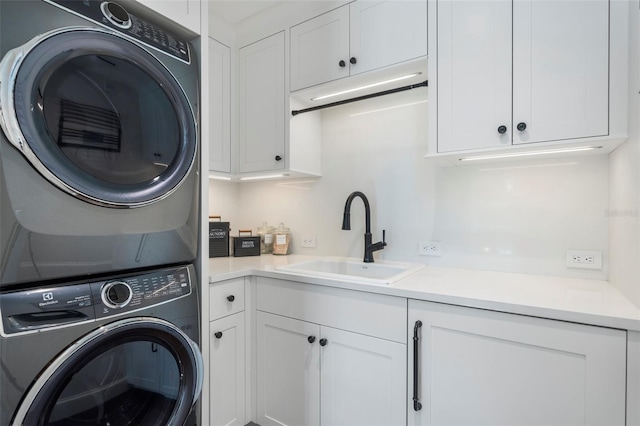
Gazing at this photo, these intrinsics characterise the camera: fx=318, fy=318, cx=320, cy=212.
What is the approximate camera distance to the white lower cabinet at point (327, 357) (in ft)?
4.45

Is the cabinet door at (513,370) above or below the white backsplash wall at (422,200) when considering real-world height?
below

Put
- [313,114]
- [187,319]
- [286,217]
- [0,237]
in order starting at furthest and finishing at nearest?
[286,217] < [313,114] < [187,319] < [0,237]

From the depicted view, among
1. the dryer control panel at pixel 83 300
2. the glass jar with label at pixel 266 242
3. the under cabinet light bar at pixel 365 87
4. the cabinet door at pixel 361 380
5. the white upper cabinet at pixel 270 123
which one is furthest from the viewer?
the glass jar with label at pixel 266 242

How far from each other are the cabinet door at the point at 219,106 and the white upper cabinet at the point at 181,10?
80 cm

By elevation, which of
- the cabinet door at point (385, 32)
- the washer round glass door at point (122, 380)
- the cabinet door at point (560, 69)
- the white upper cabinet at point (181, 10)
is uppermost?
the cabinet door at point (385, 32)

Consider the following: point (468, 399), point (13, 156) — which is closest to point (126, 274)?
point (13, 156)

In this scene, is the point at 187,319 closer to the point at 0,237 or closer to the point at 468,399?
the point at 0,237

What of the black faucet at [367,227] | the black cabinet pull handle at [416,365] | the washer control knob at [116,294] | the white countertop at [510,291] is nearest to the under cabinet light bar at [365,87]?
→ the black faucet at [367,227]

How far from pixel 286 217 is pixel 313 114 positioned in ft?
2.59

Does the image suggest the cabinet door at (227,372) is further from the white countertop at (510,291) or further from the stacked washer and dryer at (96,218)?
the stacked washer and dryer at (96,218)

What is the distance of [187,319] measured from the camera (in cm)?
117

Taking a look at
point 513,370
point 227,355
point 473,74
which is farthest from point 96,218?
point 473,74

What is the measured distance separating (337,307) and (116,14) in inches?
54.7

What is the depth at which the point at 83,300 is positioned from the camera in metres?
0.90
